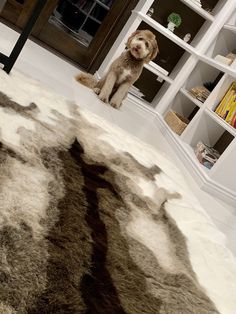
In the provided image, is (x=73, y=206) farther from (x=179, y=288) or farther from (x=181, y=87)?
(x=181, y=87)

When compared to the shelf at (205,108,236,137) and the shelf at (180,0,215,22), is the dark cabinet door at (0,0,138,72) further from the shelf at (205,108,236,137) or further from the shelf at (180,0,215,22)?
the shelf at (205,108,236,137)

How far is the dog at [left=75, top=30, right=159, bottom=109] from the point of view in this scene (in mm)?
2967

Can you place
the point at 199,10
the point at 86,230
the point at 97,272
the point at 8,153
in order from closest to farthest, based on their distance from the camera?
the point at 97,272 → the point at 86,230 → the point at 8,153 → the point at 199,10

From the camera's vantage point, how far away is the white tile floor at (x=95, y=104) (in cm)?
227

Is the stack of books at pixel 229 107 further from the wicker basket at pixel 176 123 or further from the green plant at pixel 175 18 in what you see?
the green plant at pixel 175 18

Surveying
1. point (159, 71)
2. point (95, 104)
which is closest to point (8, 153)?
point (95, 104)

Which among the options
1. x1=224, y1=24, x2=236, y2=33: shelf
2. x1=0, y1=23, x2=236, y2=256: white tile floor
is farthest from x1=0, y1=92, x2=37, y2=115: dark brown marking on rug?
x1=224, y1=24, x2=236, y2=33: shelf

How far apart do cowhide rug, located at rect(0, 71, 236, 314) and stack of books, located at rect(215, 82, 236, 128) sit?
1.08m

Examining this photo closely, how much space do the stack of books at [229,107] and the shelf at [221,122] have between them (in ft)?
0.11

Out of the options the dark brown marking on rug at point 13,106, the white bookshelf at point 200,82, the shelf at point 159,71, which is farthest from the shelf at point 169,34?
the dark brown marking on rug at point 13,106

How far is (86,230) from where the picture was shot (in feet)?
3.50

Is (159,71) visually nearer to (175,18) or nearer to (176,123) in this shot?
(175,18)

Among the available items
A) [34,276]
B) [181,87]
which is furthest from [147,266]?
[181,87]

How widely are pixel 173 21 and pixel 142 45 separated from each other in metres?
1.05
